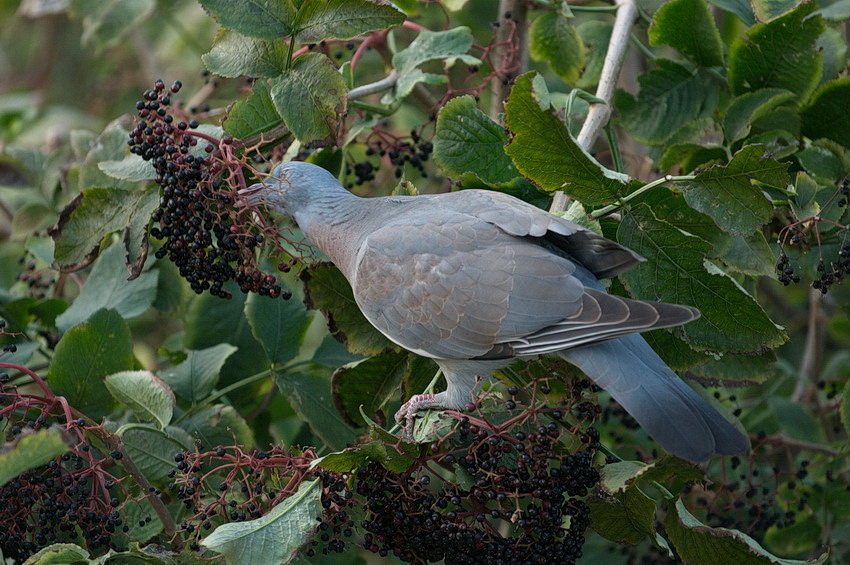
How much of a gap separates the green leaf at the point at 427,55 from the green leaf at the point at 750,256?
36.4 inches

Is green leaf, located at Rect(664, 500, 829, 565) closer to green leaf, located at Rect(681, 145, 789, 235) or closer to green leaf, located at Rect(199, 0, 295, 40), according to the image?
green leaf, located at Rect(681, 145, 789, 235)

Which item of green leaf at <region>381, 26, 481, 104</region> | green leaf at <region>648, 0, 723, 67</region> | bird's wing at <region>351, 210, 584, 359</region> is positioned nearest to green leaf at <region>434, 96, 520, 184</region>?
bird's wing at <region>351, 210, 584, 359</region>

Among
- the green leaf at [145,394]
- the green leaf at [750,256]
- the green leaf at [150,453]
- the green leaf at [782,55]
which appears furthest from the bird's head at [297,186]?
the green leaf at [782,55]

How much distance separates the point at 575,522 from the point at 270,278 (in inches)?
38.3

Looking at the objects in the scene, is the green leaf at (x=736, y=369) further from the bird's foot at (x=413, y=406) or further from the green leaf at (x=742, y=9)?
the green leaf at (x=742, y=9)

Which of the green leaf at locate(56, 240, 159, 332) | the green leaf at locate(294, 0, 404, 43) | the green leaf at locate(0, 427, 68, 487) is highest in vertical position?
the green leaf at locate(294, 0, 404, 43)

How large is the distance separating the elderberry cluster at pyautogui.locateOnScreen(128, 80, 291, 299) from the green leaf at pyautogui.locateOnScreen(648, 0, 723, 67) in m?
1.38

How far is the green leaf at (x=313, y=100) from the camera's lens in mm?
2340

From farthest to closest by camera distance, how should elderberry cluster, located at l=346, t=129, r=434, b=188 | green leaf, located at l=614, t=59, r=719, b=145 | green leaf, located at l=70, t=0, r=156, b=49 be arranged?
green leaf, located at l=70, t=0, r=156, b=49 → elderberry cluster, located at l=346, t=129, r=434, b=188 → green leaf, located at l=614, t=59, r=719, b=145

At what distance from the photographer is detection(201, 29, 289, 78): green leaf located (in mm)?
2371

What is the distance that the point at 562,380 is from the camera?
2248mm

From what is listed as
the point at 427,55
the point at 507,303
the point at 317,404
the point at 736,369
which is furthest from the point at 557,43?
the point at 317,404

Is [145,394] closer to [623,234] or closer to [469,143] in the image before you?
[469,143]

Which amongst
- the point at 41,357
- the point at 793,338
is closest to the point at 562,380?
the point at 41,357
